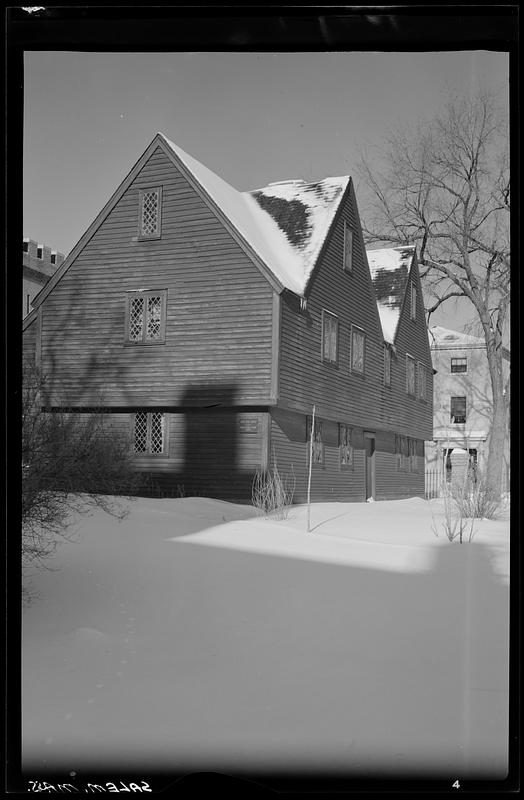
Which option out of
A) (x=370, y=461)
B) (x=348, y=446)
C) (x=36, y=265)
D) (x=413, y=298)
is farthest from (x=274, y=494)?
(x=36, y=265)

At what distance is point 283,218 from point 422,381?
2611mm

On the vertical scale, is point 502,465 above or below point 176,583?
above

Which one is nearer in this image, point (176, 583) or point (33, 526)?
point (176, 583)

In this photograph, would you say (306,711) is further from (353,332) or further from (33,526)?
(353,332)

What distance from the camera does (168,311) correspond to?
19.7ft

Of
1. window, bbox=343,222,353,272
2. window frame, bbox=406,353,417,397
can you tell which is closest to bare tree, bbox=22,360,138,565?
window, bbox=343,222,353,272

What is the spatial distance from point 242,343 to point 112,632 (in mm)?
4192

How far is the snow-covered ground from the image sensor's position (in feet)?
8.77

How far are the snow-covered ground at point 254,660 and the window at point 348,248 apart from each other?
2574 millimetres

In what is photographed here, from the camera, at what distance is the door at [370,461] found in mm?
7657

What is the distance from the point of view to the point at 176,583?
12.6 feet

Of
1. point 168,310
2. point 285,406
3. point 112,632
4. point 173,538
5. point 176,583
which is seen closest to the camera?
point 112,632
